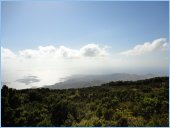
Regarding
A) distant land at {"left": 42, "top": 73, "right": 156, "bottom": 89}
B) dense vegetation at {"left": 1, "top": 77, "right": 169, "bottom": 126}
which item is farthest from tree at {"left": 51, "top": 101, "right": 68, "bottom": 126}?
distant land at {"left": 42, "top": 73, "right": 156, "bottom": 89}

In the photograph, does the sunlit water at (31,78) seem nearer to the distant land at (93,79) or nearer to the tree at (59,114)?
the distant land at (93,79)

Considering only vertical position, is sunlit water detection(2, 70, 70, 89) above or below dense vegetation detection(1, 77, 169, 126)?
above

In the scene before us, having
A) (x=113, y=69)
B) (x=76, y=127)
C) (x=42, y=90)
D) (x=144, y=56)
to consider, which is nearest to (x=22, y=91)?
(x=42, y=90)

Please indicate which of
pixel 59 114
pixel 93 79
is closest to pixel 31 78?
pixel 59 114

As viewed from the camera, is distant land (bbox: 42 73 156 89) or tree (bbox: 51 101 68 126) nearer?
tree (bbox: 51 101 68 126)

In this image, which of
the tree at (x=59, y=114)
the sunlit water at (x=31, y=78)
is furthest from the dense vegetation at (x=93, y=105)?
the sunlit water at (x=31, y=78)

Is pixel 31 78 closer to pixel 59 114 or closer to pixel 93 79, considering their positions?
pixel 59 114

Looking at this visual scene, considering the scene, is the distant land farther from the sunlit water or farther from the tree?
the tree

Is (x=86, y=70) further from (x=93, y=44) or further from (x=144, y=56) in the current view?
(x=144, y=56)
